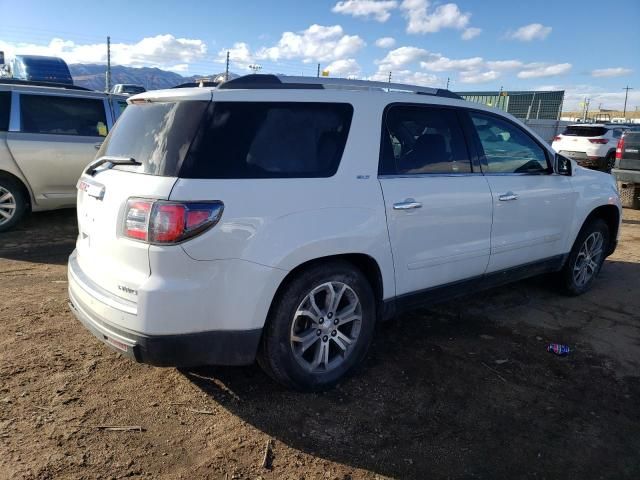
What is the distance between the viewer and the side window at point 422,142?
331cm

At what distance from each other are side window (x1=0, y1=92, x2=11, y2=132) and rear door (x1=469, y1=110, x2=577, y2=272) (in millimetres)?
5795

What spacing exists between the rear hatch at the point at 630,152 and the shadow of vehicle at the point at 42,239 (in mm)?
10000

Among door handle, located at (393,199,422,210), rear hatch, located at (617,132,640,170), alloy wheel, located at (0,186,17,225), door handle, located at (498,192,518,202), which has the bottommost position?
alloy wheel, located at (0,186,17,225)

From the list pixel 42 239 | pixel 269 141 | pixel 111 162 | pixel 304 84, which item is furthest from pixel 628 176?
pixel 42 239

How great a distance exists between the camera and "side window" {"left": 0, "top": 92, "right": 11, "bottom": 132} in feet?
21.4

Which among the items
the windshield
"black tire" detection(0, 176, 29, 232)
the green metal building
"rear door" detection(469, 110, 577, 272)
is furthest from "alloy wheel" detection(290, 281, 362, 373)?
the green metal building

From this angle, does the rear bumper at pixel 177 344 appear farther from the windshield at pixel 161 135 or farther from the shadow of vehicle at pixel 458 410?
the windshield at pixel 161 135

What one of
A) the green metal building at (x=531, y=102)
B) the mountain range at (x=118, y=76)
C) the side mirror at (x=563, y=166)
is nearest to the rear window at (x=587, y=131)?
the green metal building at (x=531, y=102)

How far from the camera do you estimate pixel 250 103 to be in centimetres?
278

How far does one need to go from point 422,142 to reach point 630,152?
8.53 m

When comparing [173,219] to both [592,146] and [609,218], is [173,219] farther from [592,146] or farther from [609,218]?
[592,146]

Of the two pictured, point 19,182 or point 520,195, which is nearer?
point 520,195

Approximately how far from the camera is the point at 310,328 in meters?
3.05

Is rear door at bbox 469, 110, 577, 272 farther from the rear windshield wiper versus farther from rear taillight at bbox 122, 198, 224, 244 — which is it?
the rear windshield wiper
